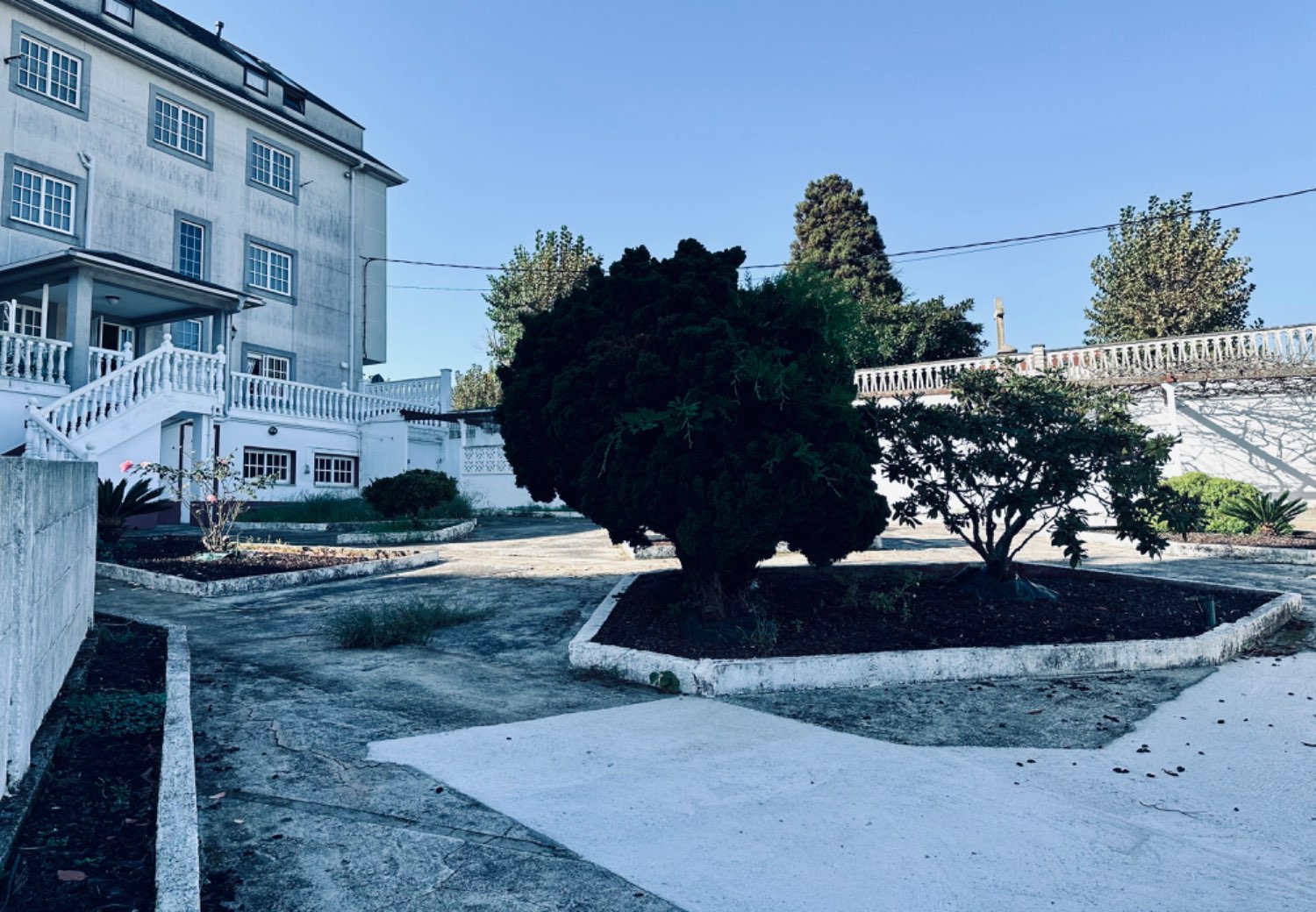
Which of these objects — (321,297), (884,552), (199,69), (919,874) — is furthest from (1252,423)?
(199,69)

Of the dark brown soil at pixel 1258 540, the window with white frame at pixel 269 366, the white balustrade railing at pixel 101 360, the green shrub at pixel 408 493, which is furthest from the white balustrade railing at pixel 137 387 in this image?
the dark brown soil at pixel 1258 540

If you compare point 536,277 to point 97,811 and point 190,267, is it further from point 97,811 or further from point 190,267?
point 97,811

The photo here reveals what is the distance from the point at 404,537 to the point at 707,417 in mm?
11594

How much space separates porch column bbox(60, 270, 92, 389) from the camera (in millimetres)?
15719

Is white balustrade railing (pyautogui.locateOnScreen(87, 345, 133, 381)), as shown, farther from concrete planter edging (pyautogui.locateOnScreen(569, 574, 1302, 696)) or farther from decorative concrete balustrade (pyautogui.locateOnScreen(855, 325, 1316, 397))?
decorative concrete balustrade (pyautogui.locateOnScreen(855, 325, 1316, 397))

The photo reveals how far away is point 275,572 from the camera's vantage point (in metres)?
10.9

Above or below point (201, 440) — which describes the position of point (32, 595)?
below

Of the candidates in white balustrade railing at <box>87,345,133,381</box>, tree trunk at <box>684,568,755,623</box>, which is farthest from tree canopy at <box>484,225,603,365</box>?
tree trunk at <box>684,568,755,623</box>

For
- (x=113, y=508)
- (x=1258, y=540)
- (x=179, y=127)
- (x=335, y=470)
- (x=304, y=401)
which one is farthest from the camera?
(x=335, y=470)

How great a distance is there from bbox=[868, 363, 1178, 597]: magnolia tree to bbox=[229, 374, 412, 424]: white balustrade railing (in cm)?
1753

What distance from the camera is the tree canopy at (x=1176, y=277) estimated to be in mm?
30297

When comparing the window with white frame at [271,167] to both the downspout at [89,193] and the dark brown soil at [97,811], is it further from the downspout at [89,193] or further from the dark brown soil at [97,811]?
the dark brown soil at [97,811]

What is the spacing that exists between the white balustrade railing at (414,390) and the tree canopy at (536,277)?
11962 millimetres

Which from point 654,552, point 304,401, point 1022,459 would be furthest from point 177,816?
point 304,401
